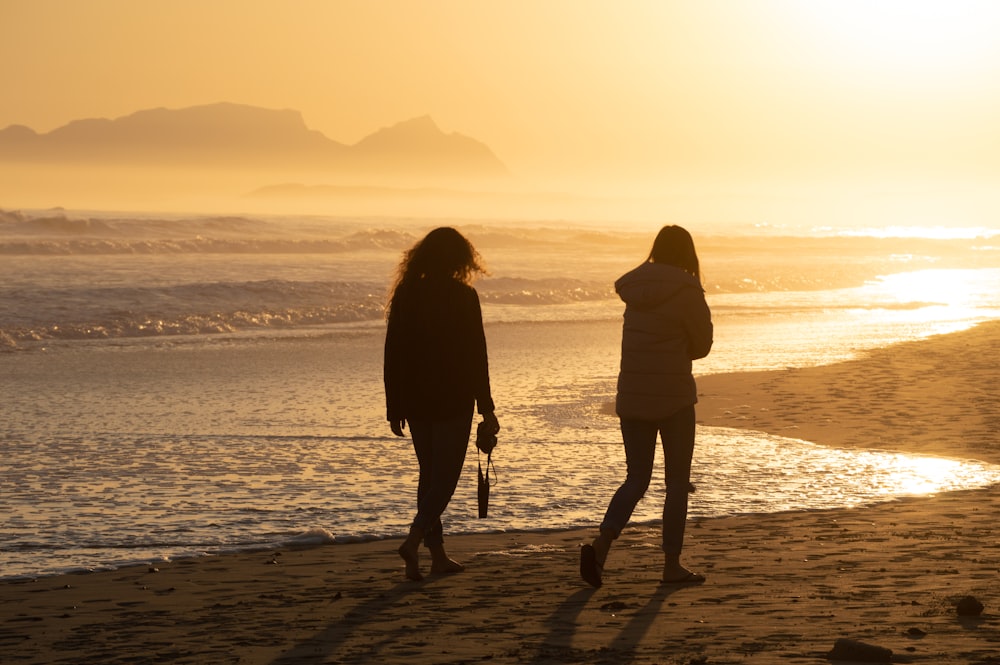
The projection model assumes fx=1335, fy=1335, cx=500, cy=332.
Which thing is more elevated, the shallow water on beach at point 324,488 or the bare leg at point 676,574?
the bare leg at point 676,574

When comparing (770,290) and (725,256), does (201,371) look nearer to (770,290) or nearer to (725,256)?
(770,290)

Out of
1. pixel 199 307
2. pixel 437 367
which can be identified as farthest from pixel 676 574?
pixel 199 307

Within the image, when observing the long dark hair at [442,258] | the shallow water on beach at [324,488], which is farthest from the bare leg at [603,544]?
the shallow water on beach at [324,488]

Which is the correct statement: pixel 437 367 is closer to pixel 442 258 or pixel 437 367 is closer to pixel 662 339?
pixel 442 258

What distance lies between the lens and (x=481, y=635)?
5547 millimetres

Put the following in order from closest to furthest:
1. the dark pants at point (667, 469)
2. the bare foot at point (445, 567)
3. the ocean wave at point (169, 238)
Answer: the dark pants at point (667, 469)
the bare foot at point (445, 567)
the ocean wave at point (169, 238)

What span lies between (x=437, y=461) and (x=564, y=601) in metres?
1.09

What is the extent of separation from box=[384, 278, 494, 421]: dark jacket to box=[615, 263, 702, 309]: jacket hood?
2.61ft

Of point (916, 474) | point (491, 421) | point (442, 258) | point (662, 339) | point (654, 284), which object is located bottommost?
point (916, 474)

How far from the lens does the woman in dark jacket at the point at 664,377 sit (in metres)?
6.56

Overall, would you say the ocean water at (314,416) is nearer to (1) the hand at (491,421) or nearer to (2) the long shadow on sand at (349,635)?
(1) the hand at (491,421)

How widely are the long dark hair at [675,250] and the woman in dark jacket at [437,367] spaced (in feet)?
3.14

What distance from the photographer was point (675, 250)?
6660mm

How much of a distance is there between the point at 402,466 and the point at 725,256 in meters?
58.3
